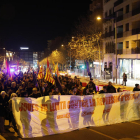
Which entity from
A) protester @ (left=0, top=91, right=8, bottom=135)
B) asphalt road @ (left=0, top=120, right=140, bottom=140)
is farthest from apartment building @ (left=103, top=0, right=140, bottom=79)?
protester @ (left=0, top=91, right=8, bottom=135)

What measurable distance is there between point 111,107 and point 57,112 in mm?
2289

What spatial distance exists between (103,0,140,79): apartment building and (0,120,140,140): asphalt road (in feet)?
82.6

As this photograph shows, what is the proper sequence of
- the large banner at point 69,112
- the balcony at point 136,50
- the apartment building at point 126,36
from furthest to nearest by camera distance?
the apartment building at point 126,36 < the balcony at point 136,50 < the large banner at point 69,112

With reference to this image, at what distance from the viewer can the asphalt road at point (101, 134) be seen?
22.4ft

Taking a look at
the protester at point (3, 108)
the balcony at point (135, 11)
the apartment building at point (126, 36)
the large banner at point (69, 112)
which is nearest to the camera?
the large banner at point (69, 112)

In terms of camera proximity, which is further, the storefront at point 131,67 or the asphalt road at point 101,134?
the storefront at point 131,67

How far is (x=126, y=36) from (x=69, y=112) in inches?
1178

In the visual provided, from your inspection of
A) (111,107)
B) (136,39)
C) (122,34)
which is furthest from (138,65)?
(111,107)

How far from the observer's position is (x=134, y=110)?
29.4ft

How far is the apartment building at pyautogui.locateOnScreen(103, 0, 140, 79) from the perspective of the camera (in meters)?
32.7

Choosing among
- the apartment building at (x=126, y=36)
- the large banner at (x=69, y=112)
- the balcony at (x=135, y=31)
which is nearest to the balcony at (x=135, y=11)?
the apartment building at (x=126, y=36)

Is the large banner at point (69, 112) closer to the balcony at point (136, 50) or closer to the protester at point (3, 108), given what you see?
the protester at point (3, 108)

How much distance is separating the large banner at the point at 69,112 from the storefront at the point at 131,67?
977 inches

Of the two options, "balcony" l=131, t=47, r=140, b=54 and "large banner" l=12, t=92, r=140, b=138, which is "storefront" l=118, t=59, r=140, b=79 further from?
"large banner" l=12, t=92, r=140, b=138
